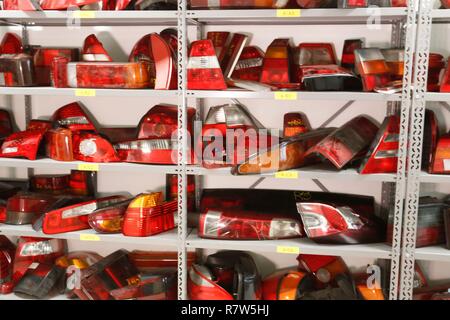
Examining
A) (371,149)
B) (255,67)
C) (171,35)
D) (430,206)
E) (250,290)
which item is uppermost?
(171,35)

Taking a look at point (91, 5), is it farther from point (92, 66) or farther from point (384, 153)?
point (384, 153)

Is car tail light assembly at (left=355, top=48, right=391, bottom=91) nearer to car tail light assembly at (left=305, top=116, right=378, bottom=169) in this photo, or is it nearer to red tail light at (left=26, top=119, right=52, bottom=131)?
car tail light assembly at (left=305, top=116, right=378, bottom=169)

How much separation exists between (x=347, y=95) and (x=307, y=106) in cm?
60

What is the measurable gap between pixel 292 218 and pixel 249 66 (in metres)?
0.93

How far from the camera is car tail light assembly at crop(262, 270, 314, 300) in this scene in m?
2.79

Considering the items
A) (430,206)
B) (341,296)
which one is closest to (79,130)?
(341,296)

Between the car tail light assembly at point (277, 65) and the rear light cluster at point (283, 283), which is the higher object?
the car tail light assembly at point (277, 65)

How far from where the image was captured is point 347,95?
2484 millimetres

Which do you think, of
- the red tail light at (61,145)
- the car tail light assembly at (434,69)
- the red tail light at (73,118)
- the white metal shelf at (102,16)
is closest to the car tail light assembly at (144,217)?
the red tail light at (61,145)

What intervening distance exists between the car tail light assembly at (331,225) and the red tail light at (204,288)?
0.59 metres

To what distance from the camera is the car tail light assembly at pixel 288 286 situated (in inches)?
110

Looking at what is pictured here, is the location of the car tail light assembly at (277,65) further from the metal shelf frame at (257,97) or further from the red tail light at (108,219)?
the red tail light at (108,219)

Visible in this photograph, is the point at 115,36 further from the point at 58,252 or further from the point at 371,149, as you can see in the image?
the point at 371,149

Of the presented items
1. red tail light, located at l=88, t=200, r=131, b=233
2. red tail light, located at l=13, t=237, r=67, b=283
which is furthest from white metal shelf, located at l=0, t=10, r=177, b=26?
A: red tail light, located at l=13, t=237, r=67, b=283
